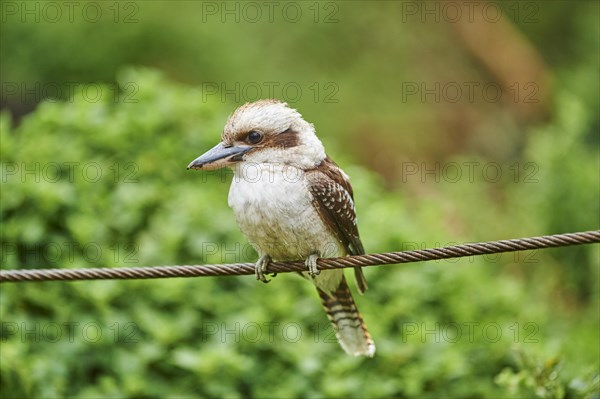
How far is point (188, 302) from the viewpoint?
388 cm

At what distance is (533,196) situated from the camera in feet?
20.5

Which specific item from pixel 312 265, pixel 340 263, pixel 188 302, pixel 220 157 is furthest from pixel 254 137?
pixel 188 302

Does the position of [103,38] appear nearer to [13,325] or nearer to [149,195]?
[149,195]

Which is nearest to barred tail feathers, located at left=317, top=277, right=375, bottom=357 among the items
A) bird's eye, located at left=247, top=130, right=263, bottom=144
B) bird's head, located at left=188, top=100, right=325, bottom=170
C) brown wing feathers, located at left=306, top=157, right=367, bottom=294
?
brown wing feathers, located at left=306, top=157, right=367, bottom=294

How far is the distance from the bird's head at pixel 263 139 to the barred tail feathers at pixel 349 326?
0.64 metres

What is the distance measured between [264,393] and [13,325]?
44.3 inches

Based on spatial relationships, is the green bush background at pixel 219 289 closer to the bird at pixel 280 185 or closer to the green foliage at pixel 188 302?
the green foliage at pixel 188 302

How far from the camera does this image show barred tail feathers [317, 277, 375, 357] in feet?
11.4

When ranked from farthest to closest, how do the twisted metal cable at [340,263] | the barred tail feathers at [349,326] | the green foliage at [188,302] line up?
the green foliage at [188,302] < the barred tail feathers at [349,326] < the twisted metal cable at [340,263]

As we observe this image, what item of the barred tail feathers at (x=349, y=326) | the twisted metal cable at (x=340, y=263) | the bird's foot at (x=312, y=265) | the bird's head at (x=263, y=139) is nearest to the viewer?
the twisted metal cable at (x=340, y=263)

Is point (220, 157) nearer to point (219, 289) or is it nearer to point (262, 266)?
point (262, 266)

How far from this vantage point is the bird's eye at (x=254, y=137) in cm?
312

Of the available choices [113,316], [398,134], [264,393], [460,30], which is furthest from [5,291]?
[460,30]

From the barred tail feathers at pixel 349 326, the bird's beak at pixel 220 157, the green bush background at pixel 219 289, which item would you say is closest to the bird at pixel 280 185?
the bird's beak at pixel 220 157
